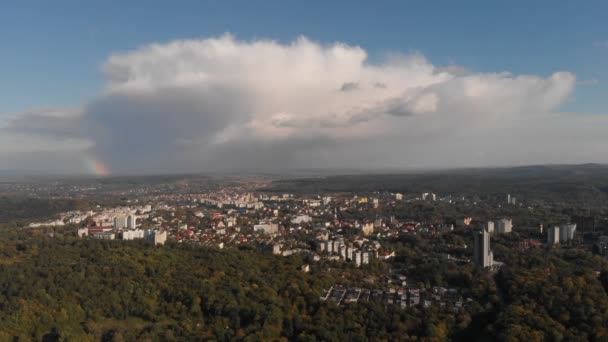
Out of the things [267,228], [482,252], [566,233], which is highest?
[566,233]

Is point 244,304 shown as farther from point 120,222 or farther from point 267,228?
point 120,222

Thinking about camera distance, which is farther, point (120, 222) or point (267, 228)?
point (267, 228)

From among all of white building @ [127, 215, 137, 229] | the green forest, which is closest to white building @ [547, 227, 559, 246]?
the green forest

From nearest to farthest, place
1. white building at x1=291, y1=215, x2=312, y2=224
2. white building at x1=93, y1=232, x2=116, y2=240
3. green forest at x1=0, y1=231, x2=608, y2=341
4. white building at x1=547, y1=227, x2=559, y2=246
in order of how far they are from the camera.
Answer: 1. green forest at x1=0, y1=231, x2=608, y2=341
2. white building at x1=547, y1=227, x2=559, y2=246
3. white building at x1=93, y1=232, x2=116, y2=240
4. white building at x1=291, y1=215, x2=312, y2=224

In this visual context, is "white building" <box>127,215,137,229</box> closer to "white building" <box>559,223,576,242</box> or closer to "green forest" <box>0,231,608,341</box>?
"green forest" <box>0,231,608,341</box>

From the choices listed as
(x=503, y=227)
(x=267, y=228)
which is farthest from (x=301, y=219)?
(x=503, y=227)

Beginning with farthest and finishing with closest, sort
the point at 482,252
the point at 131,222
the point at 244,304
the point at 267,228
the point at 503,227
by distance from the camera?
the point at 267,228 < the point at 131,222 < the point at 503,227 < the point at 482,252 < the point at 244,304

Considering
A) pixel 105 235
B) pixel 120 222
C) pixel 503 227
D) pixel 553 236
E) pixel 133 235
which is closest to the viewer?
pixel 553 236

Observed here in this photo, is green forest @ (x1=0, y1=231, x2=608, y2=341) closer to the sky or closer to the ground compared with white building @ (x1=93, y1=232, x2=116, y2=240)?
closer to the ground

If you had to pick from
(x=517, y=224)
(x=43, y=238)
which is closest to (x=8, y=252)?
(x=43, y=238)

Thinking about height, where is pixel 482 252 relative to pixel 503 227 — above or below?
below

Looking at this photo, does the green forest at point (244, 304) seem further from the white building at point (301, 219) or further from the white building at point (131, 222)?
the white building at point (301, 219)

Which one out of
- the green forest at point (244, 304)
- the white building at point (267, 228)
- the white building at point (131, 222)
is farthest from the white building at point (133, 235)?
the white building at point (267, 228)
